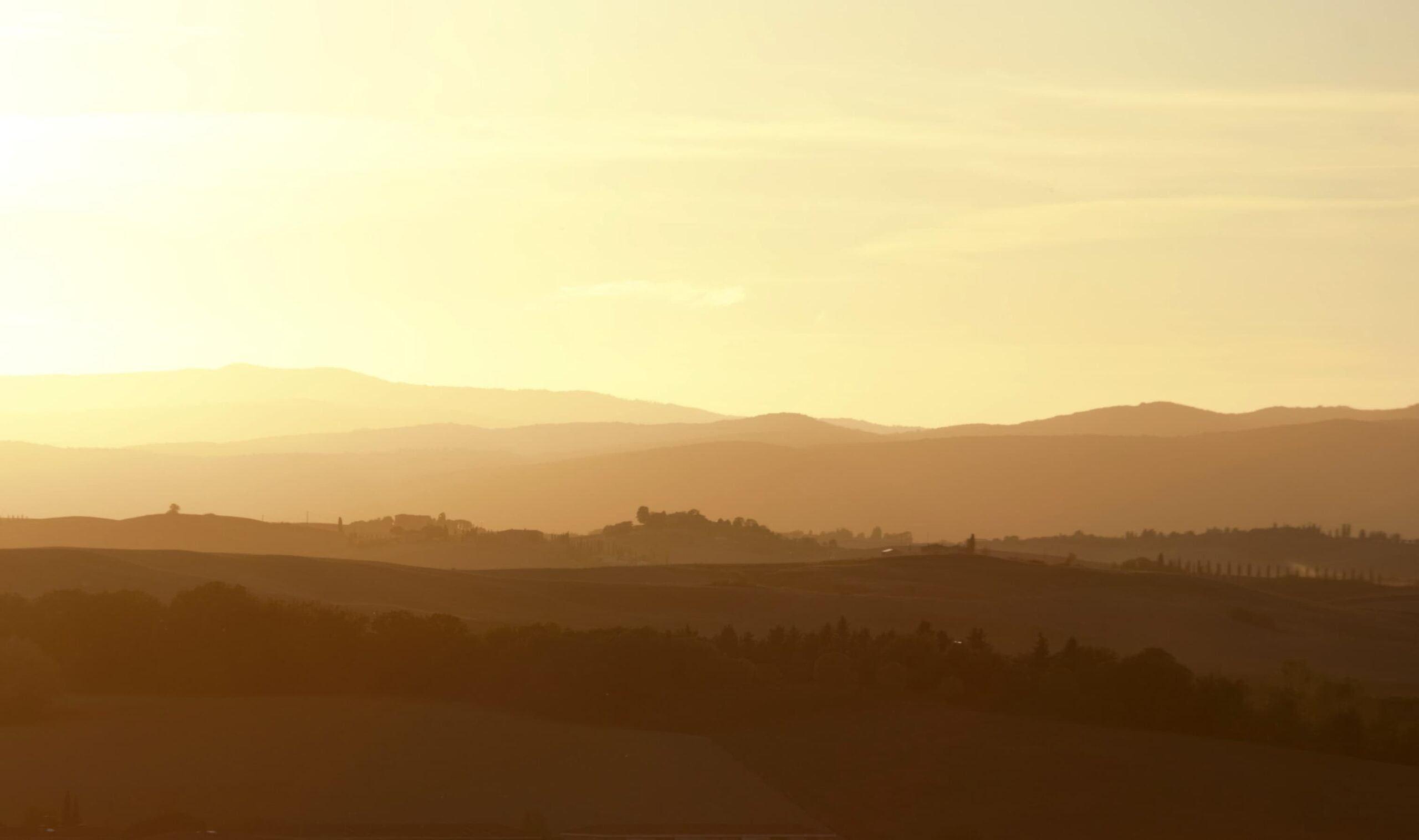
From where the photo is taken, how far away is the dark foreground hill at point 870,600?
67.2 m

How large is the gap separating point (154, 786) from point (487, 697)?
38.2ft

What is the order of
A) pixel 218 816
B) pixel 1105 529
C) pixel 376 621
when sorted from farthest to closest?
1. pixel 1105 529
2. pixel 376 621
3. pixel 218 816

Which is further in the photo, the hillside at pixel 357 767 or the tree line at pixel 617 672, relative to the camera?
the tree line at pixel 617 672

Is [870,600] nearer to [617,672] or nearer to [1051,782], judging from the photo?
[617,672]

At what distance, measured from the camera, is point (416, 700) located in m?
45.0

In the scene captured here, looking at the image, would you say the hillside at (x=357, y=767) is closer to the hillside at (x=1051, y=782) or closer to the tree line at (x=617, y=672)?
the tree line at (x=617, y=672)

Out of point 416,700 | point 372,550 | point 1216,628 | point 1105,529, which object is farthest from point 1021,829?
point 1105,529

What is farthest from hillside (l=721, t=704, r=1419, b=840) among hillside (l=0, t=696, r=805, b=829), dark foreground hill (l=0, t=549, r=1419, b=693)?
dark foreground hill (l=0, t=549, r=1419, b=693)

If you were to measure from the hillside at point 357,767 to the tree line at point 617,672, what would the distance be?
1.65 meters

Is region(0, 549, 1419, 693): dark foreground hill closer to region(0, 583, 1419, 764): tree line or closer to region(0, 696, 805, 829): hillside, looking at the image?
region(0, 583, 1419, 764): tree line

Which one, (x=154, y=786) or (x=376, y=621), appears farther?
(x=376, y=621)

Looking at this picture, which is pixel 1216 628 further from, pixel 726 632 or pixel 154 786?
pixel 154 786

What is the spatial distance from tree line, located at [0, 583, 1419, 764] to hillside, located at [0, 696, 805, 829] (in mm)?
1655

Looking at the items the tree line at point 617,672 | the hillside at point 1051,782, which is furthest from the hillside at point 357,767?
the hillside at point 1051,782
